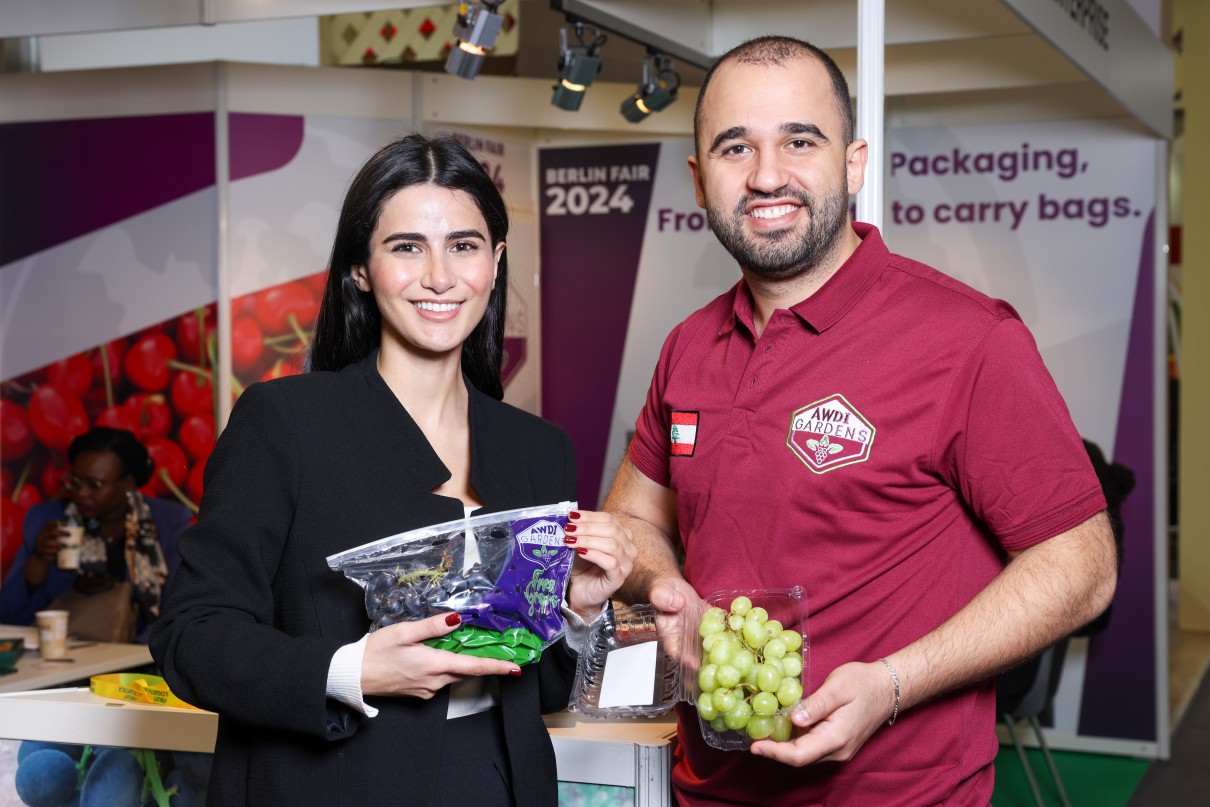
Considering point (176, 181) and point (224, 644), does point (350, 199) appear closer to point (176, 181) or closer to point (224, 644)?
point (224, 644)

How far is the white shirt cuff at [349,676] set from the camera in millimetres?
1663

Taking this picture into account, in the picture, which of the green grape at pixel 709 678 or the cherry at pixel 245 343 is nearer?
the green grape at pixel 709 678

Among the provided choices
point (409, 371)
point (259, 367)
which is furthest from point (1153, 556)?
point (409, 371)

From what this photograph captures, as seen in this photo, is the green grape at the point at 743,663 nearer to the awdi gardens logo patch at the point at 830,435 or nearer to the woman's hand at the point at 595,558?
the woman's hand at the point at 595,558

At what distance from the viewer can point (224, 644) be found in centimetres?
169

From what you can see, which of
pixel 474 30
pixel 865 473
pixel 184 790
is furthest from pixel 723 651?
pixel 474 30

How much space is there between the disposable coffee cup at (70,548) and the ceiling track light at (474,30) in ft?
7.27

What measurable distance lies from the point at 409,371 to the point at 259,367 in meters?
4.13

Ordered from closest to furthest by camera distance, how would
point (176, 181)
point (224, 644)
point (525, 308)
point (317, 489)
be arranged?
1. point (224, 644)
2. point (317, 489)
3. point (176, 181)
4. point (525, 308)

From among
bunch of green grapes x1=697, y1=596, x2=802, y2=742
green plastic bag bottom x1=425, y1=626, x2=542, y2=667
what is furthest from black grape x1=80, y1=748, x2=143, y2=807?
bunch of green grapes x1=697, y1=596, x2=802, y2=742

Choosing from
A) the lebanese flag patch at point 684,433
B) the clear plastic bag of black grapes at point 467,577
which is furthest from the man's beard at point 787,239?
the clear plastic bag of black grapes at point 467,577

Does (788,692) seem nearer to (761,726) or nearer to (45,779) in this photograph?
(761,726)

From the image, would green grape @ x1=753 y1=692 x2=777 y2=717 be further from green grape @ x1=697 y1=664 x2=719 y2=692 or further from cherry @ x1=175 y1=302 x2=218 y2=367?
cherry @ x1=175 y1=302 x2=218 y2=367

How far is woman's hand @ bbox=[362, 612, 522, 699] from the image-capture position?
1.63m
